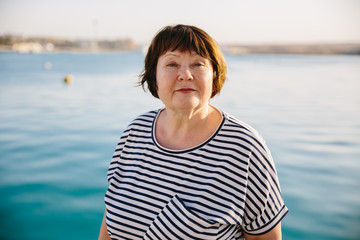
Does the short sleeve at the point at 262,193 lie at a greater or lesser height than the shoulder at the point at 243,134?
lesser

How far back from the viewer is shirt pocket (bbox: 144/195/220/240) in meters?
1.20

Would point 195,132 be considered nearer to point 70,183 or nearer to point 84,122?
point 70,183

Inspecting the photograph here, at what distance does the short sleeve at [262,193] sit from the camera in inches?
46.8

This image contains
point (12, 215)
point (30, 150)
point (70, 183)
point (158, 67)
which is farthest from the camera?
point (30, 150)

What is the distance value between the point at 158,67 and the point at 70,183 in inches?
151

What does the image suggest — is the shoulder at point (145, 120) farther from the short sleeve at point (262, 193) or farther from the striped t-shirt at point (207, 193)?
the short sleeve at point (262, 193)

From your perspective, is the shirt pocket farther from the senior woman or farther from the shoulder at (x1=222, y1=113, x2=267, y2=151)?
the shoulder at (x1=222, y1=113, x2=267, y2=151)

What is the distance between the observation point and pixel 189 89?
4.37ft

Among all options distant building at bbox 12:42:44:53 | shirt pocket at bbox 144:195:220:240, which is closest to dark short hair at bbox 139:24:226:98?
shirt pocket at bbox 144:195:220:240

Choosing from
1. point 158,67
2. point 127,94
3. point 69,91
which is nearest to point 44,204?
point 158,67

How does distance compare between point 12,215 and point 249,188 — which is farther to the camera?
point 12,215

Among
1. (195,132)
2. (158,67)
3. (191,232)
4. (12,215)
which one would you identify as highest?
(158,67)

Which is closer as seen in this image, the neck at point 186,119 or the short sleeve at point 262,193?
the short sleeve at point 262,193

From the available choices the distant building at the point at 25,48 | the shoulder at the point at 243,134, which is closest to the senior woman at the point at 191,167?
the shoulder at the point at 243,134
